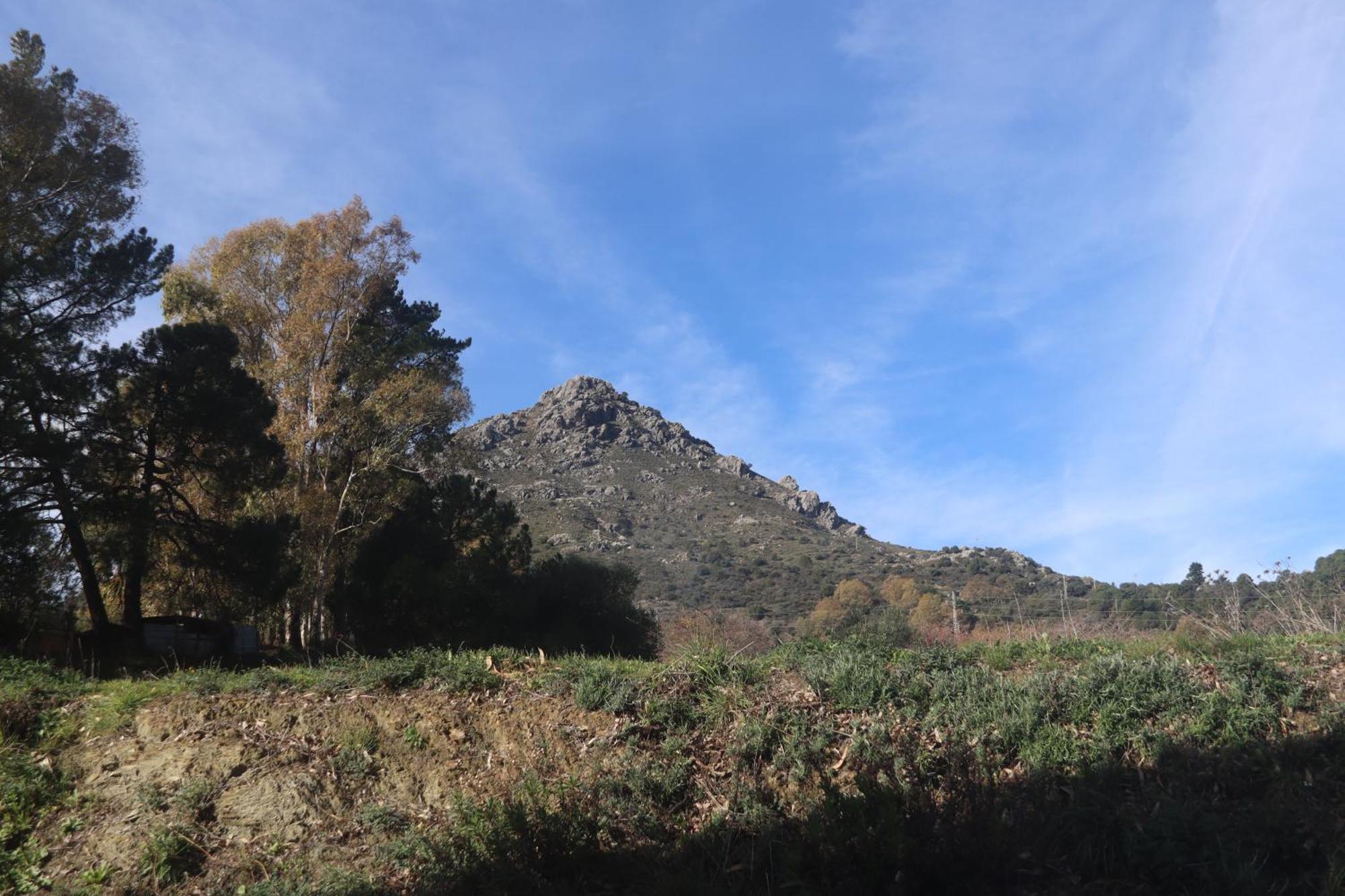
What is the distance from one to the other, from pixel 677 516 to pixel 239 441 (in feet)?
172

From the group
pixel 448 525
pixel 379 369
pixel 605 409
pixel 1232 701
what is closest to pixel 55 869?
pixel 1232 701

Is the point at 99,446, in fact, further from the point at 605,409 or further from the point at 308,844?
the point at 605,409

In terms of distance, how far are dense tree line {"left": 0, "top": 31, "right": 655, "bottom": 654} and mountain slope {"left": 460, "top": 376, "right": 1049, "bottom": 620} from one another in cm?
1270

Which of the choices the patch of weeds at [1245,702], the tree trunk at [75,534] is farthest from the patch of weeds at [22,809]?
the patch of weeds at [1245,702]

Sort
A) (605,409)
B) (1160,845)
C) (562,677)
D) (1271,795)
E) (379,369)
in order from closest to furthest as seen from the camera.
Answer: (1160,845)
(1271,795)
(562,677)
(379,369)
(605,409)

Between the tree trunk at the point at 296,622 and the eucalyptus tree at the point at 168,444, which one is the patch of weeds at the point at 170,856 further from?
the tree trunk at the point at 296,622

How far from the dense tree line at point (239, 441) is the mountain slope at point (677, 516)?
12699mm

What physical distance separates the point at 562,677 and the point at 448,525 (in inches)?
796

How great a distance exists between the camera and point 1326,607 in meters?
14.0

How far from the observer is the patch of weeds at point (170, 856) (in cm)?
680

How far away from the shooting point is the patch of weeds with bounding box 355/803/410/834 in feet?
23.8

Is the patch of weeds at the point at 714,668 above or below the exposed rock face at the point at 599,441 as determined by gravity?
below

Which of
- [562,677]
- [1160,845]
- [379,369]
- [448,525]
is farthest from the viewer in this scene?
[448,525]

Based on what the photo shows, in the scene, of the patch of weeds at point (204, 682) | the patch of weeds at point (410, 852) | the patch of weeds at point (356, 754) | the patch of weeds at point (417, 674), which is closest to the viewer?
the patch of weeds at point (410, 852)
